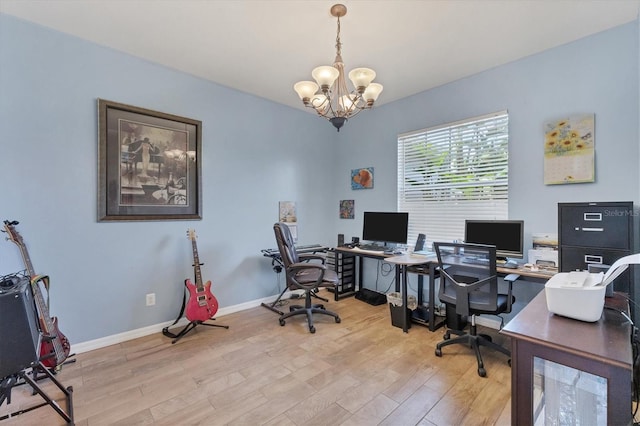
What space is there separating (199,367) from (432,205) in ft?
9.69

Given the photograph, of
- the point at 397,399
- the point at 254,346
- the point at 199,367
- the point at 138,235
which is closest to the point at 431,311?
the point at 397,399

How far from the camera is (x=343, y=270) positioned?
407 cm

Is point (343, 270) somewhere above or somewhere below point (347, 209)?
below

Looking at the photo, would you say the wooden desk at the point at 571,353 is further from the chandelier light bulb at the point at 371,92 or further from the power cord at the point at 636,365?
the chandelier light bulb at the point at 371,92

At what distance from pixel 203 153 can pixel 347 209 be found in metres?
2.20

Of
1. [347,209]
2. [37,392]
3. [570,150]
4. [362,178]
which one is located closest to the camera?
[37,392]

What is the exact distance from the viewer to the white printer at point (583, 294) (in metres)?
1.19

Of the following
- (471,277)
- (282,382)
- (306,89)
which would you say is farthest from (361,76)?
(282,382)

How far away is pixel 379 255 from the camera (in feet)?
11.1

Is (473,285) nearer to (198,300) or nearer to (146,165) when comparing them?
(198,300)

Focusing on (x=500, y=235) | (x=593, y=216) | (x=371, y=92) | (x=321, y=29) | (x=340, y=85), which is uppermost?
(x=321, y=29)

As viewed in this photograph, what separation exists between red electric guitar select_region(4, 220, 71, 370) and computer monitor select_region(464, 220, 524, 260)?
3526 mm

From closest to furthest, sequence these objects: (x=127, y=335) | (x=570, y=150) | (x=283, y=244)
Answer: (x=570, y=150)
(x=127, y=335)
(x=283, y=244)

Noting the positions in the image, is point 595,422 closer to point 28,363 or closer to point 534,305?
point 534,305
